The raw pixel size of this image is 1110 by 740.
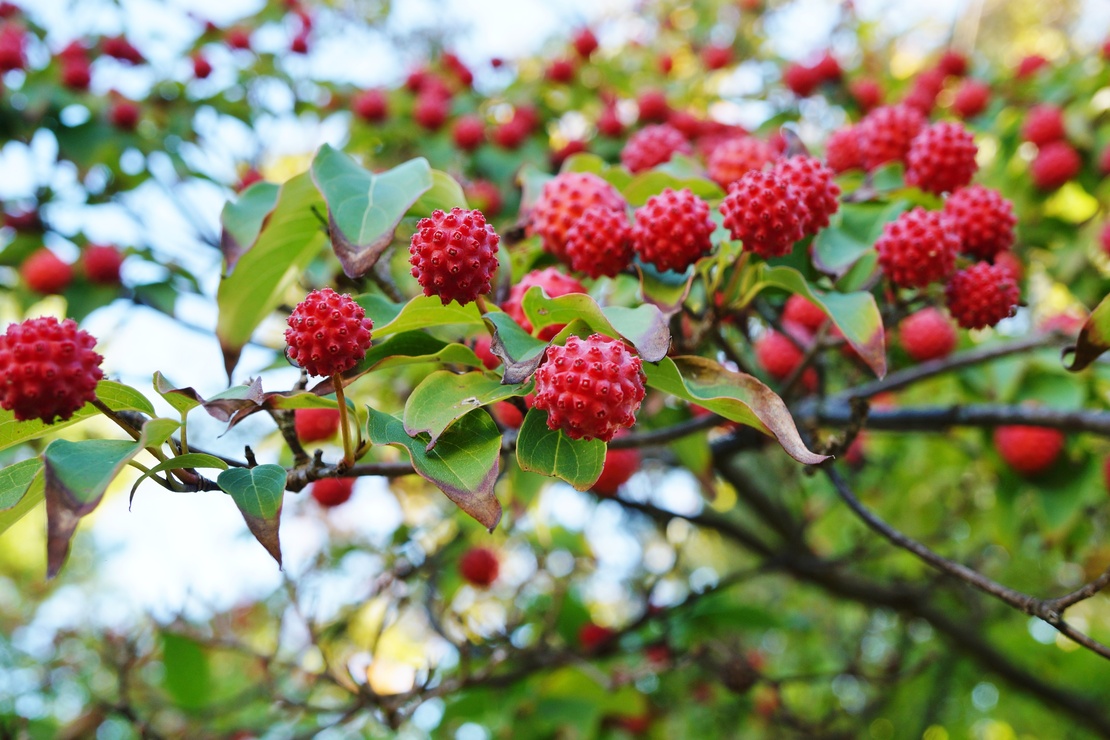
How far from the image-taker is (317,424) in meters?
2.20

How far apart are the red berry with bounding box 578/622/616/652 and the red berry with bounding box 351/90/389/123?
224 cm

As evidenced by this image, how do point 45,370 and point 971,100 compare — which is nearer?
point 45,370

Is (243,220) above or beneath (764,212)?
above

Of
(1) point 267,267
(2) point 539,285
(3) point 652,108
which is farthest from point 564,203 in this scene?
(3) point 652,108

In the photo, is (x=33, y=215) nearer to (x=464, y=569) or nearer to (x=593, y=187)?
(x=464, y=569)

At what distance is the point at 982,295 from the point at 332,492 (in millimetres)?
1802

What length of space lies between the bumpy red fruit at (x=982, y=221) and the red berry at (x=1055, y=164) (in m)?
1.77

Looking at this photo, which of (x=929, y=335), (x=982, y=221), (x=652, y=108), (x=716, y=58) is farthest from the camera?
(x=716, y=58)

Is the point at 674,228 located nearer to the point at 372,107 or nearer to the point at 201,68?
the point at 372,107

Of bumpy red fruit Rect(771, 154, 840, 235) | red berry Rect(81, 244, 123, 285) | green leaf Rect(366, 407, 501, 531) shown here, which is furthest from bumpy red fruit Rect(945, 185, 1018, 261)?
red berry Rect(81, 244, 123, 285)

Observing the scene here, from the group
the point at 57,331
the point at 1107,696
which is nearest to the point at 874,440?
the point at 1107,696

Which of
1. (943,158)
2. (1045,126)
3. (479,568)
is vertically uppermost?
(943,158)

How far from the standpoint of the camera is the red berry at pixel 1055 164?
3092mm

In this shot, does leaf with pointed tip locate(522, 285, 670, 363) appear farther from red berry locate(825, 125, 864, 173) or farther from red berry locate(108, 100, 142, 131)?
red berry locate(108, 100, 142, 131)
